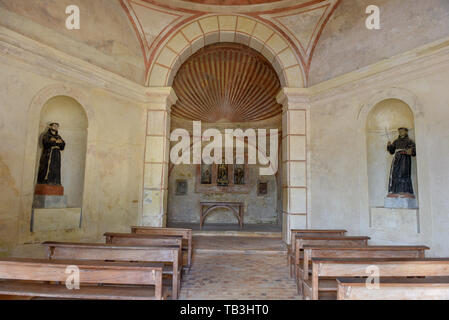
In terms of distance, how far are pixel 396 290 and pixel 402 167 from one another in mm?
3552

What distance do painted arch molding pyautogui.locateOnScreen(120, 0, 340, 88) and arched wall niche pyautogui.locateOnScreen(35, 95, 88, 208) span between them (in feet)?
5.84

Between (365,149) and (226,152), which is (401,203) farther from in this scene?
(226,152)

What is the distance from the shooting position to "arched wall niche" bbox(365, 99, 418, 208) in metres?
5.55

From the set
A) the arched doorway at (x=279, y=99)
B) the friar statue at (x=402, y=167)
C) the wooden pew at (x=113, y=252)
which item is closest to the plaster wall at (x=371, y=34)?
the arched doorway at (x=279, y=99)

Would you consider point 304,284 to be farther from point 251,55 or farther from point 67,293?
point 251,55

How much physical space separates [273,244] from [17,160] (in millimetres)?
5307

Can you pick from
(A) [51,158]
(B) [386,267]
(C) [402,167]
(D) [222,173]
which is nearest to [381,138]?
(C) [402,167]

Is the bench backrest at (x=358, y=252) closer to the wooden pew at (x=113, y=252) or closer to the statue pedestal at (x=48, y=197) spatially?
the wooden pew at (x=113, y=252)

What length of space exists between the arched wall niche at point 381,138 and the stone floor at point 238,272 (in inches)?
90.2

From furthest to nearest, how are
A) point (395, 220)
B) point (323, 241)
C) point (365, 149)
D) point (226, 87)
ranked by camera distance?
1. point (226, 87)
2. point (365, 149)
3. point (395, 220)
4. point (323, 241)

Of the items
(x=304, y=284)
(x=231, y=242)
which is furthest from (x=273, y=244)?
(x=304, y=284)

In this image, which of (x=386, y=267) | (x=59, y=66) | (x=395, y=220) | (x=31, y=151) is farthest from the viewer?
(x=395, y=220)

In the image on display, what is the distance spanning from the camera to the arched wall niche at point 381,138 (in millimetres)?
5550

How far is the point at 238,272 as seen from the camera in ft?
15.2
